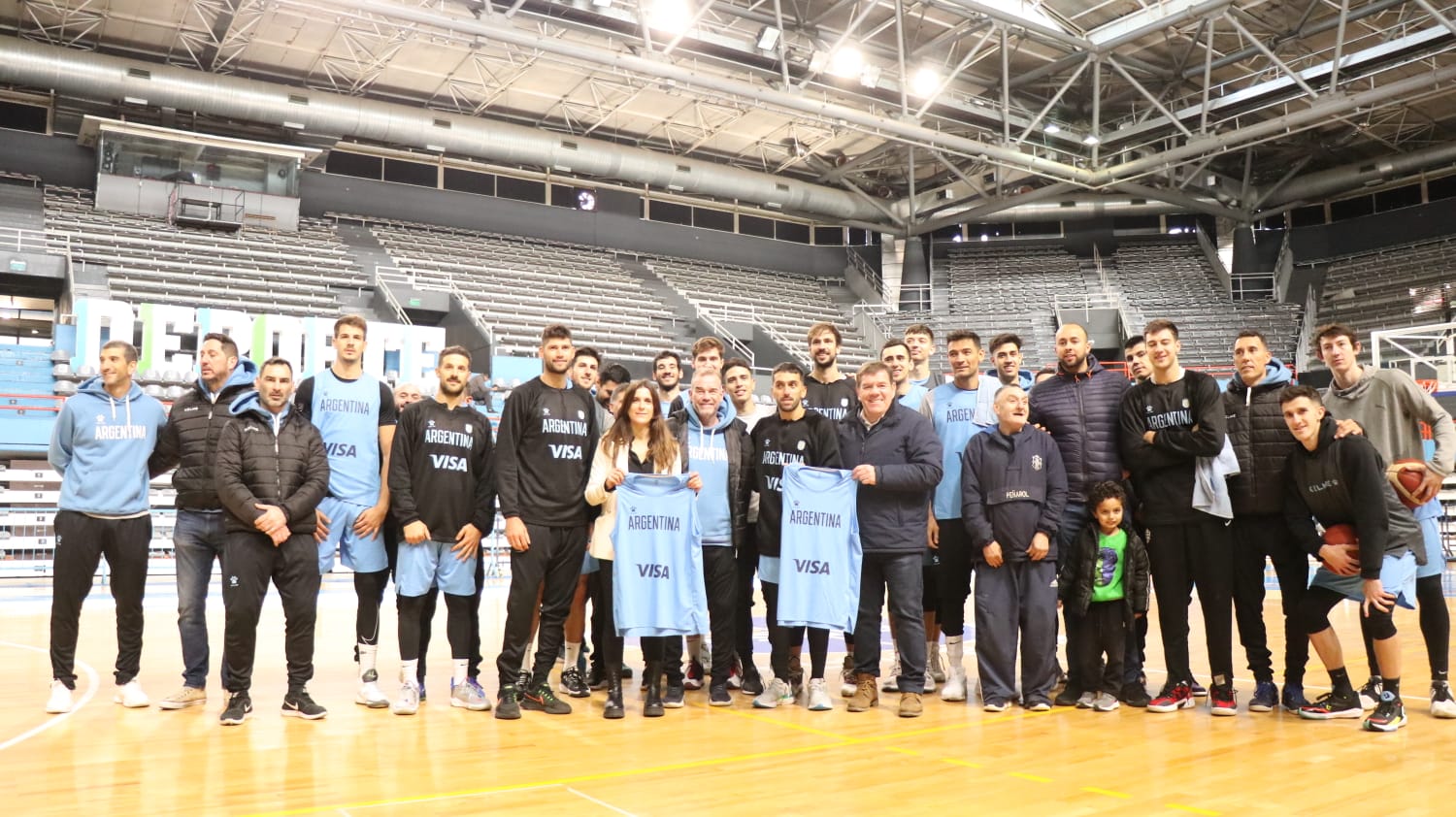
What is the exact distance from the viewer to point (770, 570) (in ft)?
16.8

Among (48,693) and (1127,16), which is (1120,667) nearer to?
(48,693)

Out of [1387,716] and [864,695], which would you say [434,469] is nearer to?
[864,695]

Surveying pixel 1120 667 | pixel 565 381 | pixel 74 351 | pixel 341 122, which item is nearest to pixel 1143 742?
pixel 1120 667

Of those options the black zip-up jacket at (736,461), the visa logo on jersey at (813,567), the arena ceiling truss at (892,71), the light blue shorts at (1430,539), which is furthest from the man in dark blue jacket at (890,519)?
the arena ceiling truss at (892,71)

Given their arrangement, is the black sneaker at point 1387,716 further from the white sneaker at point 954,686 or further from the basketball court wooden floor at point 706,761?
the white sneaker at point 954,686

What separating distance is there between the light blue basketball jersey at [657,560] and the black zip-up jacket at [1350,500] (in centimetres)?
280

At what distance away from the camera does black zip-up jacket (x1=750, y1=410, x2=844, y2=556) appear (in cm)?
505

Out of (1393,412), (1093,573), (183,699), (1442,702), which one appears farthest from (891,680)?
(183,699)

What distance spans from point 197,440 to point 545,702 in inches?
82.9

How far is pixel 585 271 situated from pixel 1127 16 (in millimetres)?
12140

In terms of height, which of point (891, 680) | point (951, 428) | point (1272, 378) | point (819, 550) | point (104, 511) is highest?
point (1272, 378)

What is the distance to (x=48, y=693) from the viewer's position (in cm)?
507

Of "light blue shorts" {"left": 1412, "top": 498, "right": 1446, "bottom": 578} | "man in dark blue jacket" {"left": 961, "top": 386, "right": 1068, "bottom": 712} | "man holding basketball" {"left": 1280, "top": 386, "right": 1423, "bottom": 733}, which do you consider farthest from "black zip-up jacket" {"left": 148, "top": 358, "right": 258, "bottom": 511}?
"light blue shorts" {"left": 1412, "top": 498, "right": 1446, "bottom": 578}

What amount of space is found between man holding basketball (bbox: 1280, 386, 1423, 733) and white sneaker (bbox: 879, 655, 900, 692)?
1900 mm
